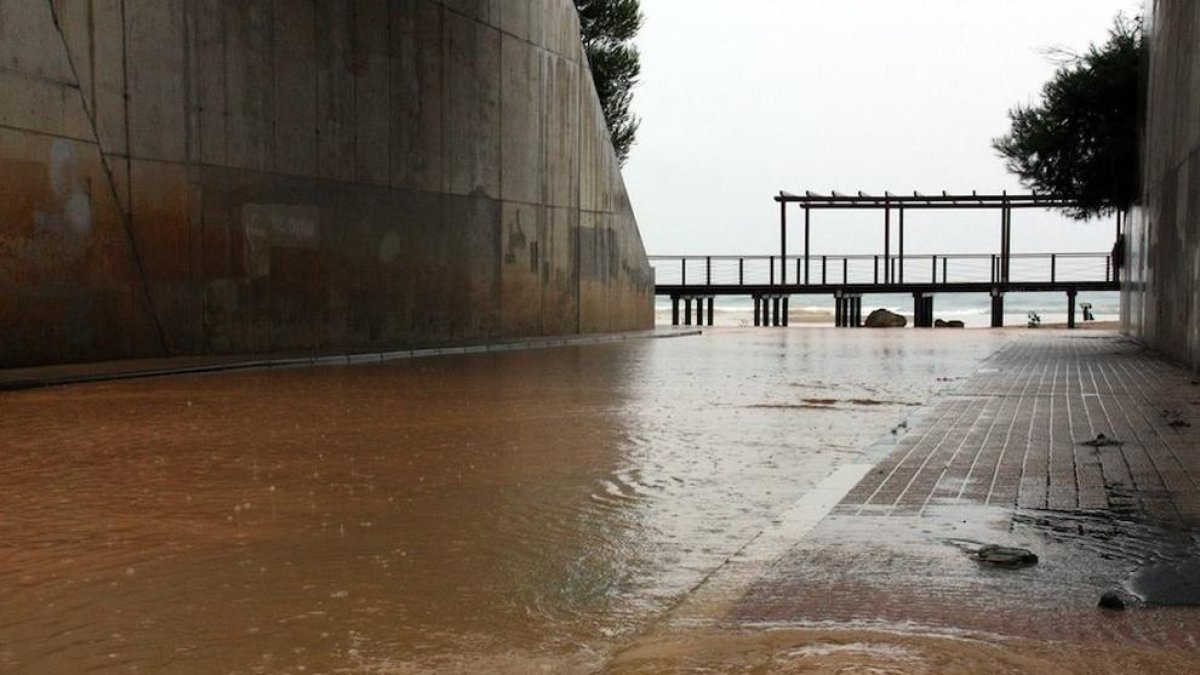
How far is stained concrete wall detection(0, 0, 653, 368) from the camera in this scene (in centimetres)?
1313

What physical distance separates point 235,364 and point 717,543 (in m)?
10.3

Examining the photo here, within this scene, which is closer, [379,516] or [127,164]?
[379,516]

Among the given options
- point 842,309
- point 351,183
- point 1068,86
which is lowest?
point 842,309

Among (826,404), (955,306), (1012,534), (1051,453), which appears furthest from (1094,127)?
(955,306)

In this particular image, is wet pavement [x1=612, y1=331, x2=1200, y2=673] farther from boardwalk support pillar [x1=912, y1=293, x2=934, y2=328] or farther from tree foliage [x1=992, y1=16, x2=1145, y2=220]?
boardwalk support pillar [x1=912, y1=293, x2=934, y2=328]

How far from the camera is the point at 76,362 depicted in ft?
44.0

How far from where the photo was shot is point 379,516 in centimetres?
515

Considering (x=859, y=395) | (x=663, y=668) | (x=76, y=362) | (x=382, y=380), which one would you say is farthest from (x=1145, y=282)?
(x=663, y=668)

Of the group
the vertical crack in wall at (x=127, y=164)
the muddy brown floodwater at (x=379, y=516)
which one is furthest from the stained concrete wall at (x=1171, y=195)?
the vertical crack in wall at (x=127, y=164)

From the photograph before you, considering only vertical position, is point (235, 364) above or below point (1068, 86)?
below

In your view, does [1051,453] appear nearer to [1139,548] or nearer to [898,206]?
[1139,548]

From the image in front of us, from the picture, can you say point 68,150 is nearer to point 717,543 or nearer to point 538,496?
point 538,496

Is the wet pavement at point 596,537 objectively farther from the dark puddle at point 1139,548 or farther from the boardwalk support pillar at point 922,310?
the boardwalk support pillar at point 922,310

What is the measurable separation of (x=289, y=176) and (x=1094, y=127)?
16.6m
